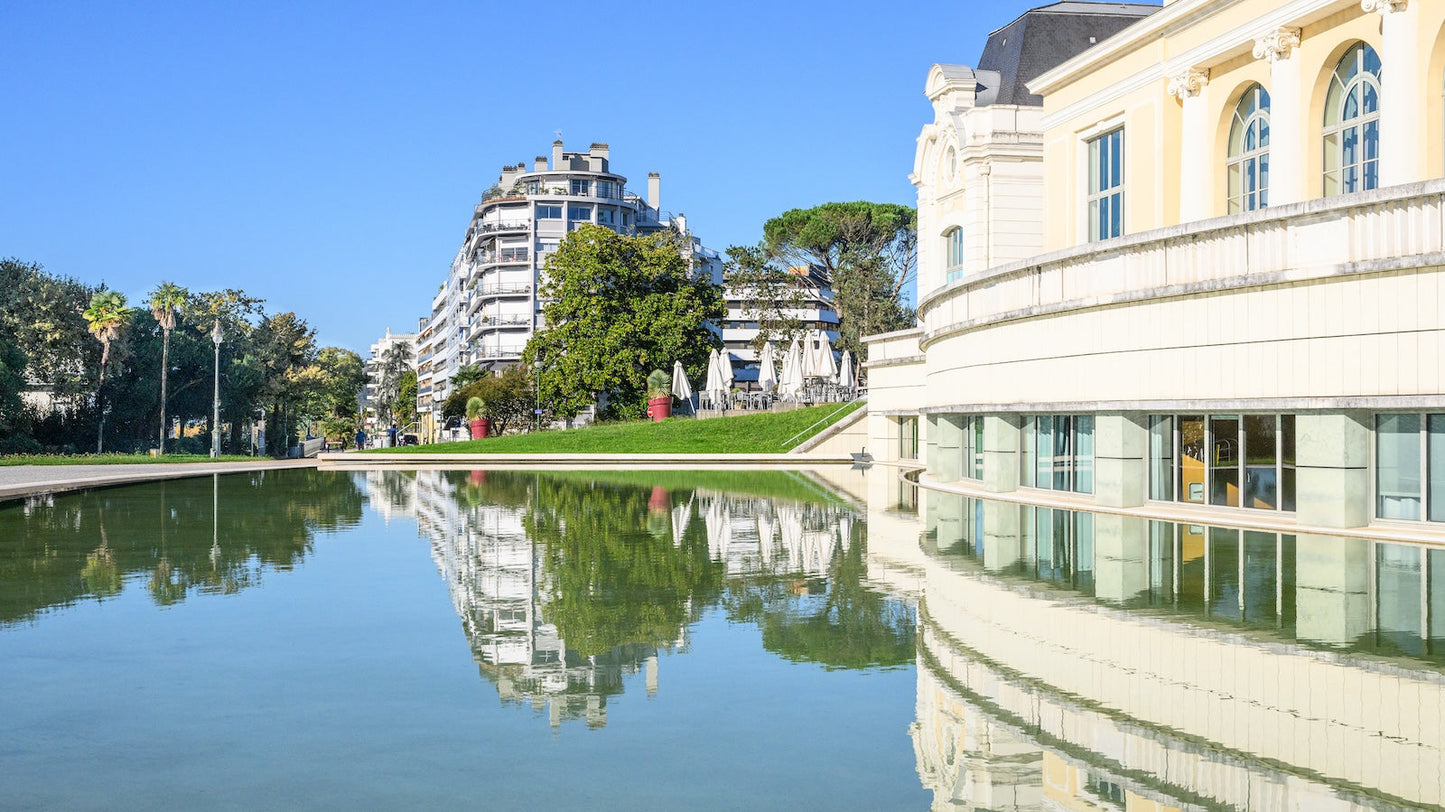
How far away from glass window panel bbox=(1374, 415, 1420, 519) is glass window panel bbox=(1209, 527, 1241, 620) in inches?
83.3

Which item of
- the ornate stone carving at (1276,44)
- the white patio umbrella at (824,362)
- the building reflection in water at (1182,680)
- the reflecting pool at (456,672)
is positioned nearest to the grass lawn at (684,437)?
the white patio umbrella at (824,362)

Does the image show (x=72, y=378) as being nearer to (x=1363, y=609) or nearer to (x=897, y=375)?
(x=897, y=375)

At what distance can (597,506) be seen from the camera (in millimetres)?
27062

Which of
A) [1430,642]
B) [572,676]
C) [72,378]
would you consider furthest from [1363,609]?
[72,378]

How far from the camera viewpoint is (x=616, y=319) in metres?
76.0

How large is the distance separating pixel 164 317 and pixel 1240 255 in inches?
2593

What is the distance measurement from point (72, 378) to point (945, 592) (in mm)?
64232

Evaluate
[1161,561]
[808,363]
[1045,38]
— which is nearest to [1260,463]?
[1161,561]

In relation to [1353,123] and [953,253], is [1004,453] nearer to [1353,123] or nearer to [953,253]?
[1353,123]

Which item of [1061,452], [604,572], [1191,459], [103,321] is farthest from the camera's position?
[103,321]

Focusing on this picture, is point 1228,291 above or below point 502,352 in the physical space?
below

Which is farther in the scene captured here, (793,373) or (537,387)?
(537,387)

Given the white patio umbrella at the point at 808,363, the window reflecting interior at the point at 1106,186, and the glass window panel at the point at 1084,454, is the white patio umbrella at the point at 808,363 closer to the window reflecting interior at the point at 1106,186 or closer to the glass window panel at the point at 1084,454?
the window reflecting interior at the point at 1106,186

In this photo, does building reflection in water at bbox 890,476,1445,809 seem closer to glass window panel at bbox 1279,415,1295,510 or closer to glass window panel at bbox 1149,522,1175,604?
glass window panel at bbox 1149,522,1175,604
